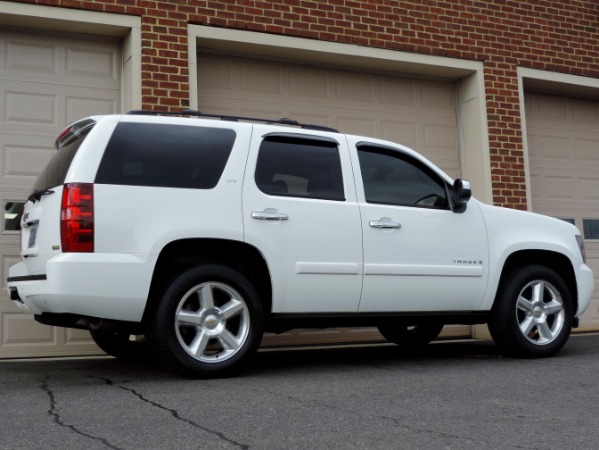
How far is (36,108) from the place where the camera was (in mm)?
8070

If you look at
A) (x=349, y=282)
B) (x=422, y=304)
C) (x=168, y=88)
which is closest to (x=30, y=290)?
(x=349, y=282)

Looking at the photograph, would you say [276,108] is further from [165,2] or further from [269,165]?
[269,165]

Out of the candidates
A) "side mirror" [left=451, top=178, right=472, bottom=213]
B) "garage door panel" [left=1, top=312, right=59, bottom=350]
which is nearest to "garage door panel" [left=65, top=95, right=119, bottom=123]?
"garage door panel" [left=1, top=312, right=59, bottom=350]

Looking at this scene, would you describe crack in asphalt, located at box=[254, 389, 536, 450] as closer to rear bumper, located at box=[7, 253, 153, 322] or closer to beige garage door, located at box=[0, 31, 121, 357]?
rear bumper, located at box=[7, 253, 153, 322]

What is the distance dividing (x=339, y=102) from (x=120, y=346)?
426cm

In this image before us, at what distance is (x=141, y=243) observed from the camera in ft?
17.4

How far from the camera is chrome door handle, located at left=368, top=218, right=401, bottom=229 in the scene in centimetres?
612

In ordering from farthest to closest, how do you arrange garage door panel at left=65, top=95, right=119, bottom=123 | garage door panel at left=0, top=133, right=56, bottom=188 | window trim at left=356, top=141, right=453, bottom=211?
garage door panel at left=65, top=95, right=119, bottom=123, garage door panel at left=0, top=133, right=56, bottom=188, window trim at left=356, top=141, right=453, bottom=211

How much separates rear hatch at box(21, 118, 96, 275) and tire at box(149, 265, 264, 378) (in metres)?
0.82

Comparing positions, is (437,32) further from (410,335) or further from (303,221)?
(303,221)

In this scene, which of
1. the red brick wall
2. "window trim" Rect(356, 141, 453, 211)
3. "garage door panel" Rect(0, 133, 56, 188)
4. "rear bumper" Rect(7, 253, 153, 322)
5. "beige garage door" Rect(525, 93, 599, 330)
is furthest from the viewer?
"beige garage door" Rect(525, 93, 599, 330)

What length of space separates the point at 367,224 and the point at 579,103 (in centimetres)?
652

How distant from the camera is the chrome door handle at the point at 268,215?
5.69m

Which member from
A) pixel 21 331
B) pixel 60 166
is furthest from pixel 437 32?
pixel 21 331
